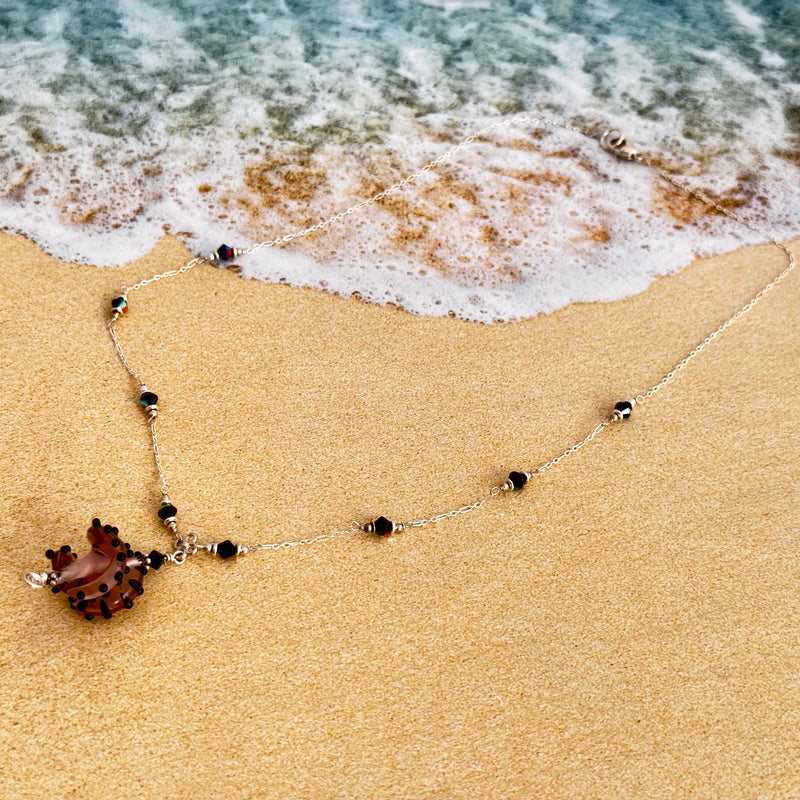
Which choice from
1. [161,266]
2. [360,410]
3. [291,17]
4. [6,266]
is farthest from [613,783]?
[291,17]

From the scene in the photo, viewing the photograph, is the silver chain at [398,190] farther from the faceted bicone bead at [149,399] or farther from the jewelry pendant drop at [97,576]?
the jewelry pendant drop at [97,576]

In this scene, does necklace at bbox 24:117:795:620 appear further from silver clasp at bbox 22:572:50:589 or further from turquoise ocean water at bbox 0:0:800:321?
turquoise ocean water at bbox 0:0:800:321

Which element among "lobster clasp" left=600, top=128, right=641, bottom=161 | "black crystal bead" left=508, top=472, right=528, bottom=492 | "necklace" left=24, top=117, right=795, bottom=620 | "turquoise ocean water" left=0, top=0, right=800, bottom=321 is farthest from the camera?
"lobster clasp" left=600, top=128, right=641, bottom=161

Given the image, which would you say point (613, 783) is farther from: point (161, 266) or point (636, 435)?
point (161, 266)

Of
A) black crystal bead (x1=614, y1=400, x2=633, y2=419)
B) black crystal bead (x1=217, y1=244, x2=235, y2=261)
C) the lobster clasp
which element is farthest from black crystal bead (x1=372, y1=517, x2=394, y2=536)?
the lobster clasp

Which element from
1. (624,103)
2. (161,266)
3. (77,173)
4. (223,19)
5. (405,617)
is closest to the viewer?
(405,617)

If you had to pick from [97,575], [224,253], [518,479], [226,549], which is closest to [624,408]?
[518,479]

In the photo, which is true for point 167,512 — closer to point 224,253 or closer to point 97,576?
point 97,576
